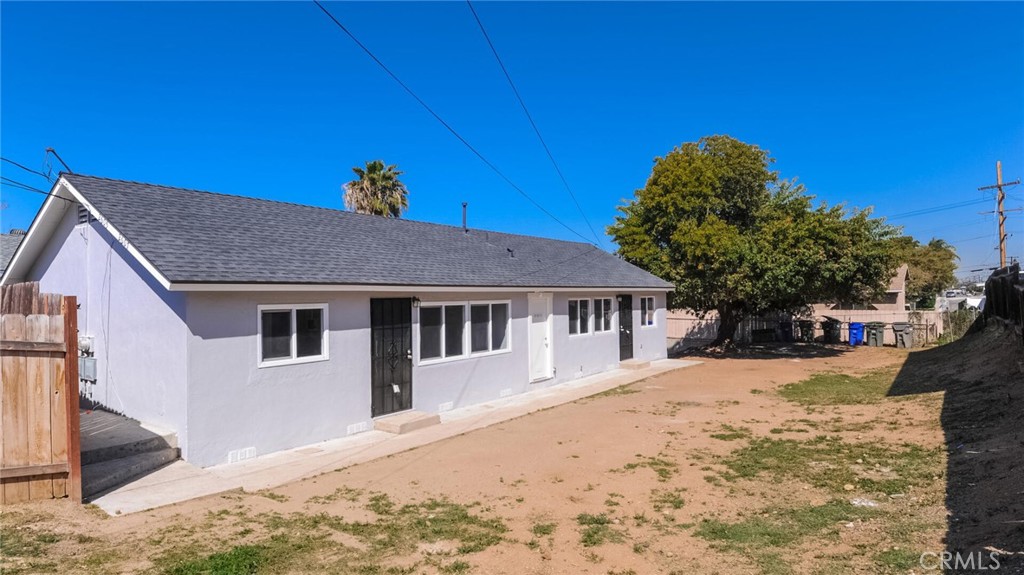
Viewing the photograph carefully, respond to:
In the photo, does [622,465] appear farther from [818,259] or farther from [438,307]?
[818,259]

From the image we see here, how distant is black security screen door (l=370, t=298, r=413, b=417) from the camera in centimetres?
1088

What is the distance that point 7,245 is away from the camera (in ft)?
53.7

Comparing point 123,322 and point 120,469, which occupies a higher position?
point 123,322

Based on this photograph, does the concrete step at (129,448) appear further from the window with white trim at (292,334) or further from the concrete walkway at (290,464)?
the window with white trim at (292,334)

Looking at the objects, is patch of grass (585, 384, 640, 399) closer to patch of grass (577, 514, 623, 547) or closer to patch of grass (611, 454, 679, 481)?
patch of grass (611, 454, 679, 481)

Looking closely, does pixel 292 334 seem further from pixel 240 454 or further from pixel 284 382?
pixel 240 454

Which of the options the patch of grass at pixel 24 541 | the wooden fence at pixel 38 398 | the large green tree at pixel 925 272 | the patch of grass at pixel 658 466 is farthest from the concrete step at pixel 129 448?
the large green tree at pixel 925 272

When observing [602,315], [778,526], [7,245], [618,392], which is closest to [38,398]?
[778,526]

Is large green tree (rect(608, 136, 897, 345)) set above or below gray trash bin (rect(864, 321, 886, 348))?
above

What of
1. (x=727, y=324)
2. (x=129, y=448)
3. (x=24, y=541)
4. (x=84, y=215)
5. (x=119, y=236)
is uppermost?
(x=84, y=215)

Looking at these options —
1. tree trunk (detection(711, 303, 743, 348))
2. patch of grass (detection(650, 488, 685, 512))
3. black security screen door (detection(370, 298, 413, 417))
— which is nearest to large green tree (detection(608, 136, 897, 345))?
tree trunk (detection(711, 303, 743, 348))

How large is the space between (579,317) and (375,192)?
2010 cm

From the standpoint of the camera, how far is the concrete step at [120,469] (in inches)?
271

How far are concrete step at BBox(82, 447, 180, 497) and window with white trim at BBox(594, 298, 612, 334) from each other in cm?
1258
